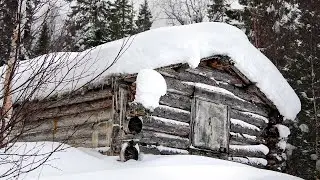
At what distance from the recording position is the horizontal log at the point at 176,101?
1034cm

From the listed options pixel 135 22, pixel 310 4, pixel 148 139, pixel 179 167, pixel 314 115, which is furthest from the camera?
pixel 135 22

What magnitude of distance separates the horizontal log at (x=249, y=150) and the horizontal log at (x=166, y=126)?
1.62 m

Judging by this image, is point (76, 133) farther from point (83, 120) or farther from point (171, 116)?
point (171, 116)

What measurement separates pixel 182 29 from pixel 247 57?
2042mm

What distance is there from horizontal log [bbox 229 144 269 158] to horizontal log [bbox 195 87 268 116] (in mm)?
901

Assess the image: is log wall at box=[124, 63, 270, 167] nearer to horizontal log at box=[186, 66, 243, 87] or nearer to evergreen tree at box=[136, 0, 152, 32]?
horizontal log at box=[186, 66, 243, 87]

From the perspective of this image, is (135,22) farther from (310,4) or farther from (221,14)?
(310,4)

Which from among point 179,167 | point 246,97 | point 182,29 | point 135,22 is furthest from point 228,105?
point 135,22

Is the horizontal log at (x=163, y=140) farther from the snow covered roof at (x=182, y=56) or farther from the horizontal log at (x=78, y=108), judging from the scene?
the snow covered roof at (x=182, y=56)

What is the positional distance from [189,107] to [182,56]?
143 centimetres

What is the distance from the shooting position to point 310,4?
72.0 ft

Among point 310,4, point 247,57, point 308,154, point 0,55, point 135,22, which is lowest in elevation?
point 308,154

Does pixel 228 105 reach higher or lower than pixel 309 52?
lower

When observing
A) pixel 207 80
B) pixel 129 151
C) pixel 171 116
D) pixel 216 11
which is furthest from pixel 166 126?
pixel 216 11
